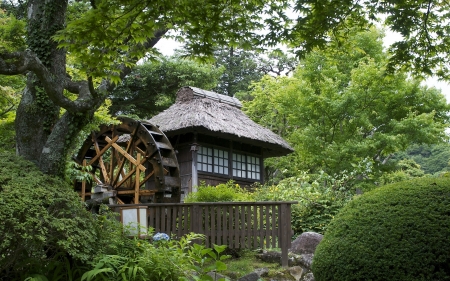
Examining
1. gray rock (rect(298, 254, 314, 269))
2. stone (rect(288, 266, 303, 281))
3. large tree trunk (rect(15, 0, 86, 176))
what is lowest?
stone (rect(288, 266, 303, 281))

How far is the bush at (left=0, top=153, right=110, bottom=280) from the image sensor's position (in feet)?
11.8

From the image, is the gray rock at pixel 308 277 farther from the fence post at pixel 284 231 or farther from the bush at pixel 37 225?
the bush at pixel 37 225

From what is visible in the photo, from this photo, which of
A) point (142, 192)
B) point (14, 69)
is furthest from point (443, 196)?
point (142, 192)

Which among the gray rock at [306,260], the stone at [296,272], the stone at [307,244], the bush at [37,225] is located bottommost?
the stone at [296,272]

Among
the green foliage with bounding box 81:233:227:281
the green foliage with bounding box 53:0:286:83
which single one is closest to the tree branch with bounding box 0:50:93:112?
the green foliage with bounding box 53:0:286:83

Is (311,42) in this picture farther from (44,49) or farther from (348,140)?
(348,140)

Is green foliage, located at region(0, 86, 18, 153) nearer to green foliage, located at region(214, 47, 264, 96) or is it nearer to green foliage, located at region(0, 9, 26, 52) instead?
green foliage, located at region(0, 9, 26, 52)

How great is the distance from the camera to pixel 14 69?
4.69 meters

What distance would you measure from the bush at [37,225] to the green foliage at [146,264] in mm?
174

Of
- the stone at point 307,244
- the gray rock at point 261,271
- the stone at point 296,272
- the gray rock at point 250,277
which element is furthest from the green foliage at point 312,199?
the gray rock at point 250,277

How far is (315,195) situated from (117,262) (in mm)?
9129

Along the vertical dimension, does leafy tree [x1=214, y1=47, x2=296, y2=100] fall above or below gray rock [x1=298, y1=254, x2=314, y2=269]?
above

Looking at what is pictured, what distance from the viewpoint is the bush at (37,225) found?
11.8ft

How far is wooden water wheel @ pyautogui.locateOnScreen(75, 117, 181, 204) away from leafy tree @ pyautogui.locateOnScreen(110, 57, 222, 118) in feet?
21.4
